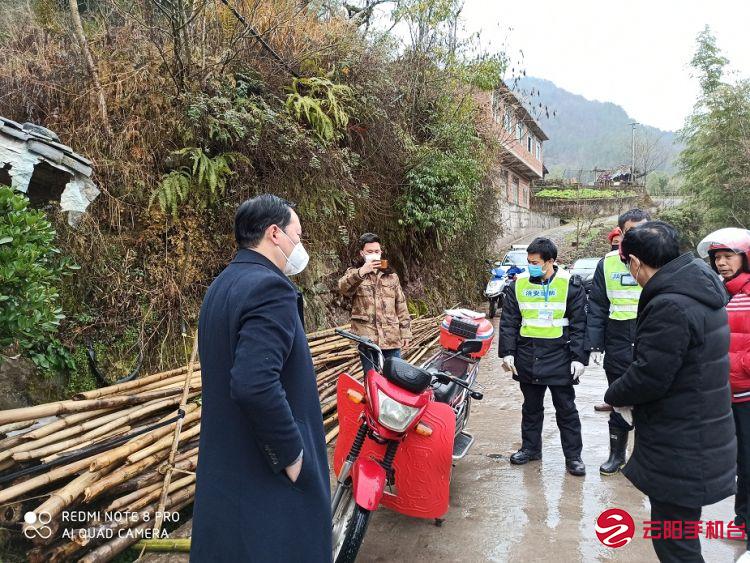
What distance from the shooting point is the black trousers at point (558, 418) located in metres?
3.81

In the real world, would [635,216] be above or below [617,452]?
above

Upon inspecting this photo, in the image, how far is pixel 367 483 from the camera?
2.41 meters

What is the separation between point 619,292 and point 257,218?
10.7ft

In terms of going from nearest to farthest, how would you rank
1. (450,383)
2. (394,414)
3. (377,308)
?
1. (394,414)
2. (450,383)
3. (377,308)

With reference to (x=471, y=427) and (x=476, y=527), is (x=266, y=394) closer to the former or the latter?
(x=476, y=527)

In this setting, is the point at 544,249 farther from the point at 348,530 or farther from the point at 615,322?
the point at 348,530

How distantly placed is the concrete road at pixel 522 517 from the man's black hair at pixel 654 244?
172 centimetres

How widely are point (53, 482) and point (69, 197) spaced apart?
5.37 ft

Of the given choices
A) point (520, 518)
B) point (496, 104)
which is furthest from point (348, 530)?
point (496, 104)

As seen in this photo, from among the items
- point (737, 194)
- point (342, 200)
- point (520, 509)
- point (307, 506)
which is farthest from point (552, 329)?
point (737, 194)

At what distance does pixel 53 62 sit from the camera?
16.9 feet

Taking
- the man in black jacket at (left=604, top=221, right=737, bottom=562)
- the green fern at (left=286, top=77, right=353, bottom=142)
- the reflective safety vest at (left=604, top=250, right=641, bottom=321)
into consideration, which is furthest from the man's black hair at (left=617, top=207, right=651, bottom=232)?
the green fern at (left=286, top=77, right=353, bottom=142)

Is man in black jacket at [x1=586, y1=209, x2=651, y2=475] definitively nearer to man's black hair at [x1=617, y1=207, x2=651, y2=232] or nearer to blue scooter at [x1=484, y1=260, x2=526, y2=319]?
man's black hair at [x1=617, y1=207, x2=651, y2=232]

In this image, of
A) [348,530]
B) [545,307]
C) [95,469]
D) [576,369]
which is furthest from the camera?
[545,307]
